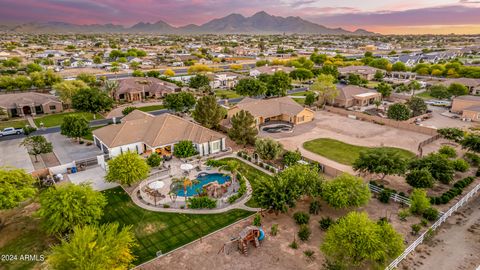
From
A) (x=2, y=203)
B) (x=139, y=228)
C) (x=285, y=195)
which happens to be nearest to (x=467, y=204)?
(x=285, y=195)

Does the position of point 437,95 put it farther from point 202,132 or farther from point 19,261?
point 19,261

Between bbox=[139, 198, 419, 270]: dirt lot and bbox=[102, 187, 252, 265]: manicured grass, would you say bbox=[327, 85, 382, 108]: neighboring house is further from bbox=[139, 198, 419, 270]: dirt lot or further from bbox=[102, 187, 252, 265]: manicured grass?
bbox=[102, 187, 252, 265]: manicured grass

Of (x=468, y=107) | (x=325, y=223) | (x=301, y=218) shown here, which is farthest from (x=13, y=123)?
(x=468, y=107)

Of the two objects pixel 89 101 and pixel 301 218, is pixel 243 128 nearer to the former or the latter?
pixel 301 218

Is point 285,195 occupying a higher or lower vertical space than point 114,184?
higher

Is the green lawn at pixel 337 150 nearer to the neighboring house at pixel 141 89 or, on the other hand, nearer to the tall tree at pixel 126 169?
the tall tree at pixel 126 169
